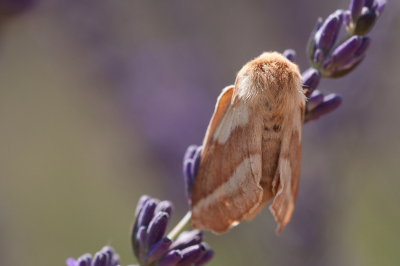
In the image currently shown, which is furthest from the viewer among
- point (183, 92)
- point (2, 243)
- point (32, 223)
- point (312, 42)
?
point (183, 92)

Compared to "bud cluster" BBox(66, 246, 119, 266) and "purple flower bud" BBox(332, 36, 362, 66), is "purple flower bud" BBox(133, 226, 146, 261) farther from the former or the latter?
"purple flower bud" BBox(332, 36, 362, 66)

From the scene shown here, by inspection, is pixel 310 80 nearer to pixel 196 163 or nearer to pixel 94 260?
pixel 196 163

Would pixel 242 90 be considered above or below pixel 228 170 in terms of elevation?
above

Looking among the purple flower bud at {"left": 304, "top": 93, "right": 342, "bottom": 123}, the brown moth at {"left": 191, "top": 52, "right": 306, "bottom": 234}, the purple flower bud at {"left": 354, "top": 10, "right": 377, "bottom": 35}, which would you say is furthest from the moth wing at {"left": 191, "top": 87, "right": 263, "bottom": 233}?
the purple flower bud at {"left": 354, "top": 10, "right": 377, "bottom": 35}

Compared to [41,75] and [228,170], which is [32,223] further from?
[228,170]

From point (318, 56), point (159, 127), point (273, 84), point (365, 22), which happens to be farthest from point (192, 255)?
point (159, 127)

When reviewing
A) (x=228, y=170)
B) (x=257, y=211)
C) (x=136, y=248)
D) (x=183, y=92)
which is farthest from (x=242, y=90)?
(x=183, y=92)
